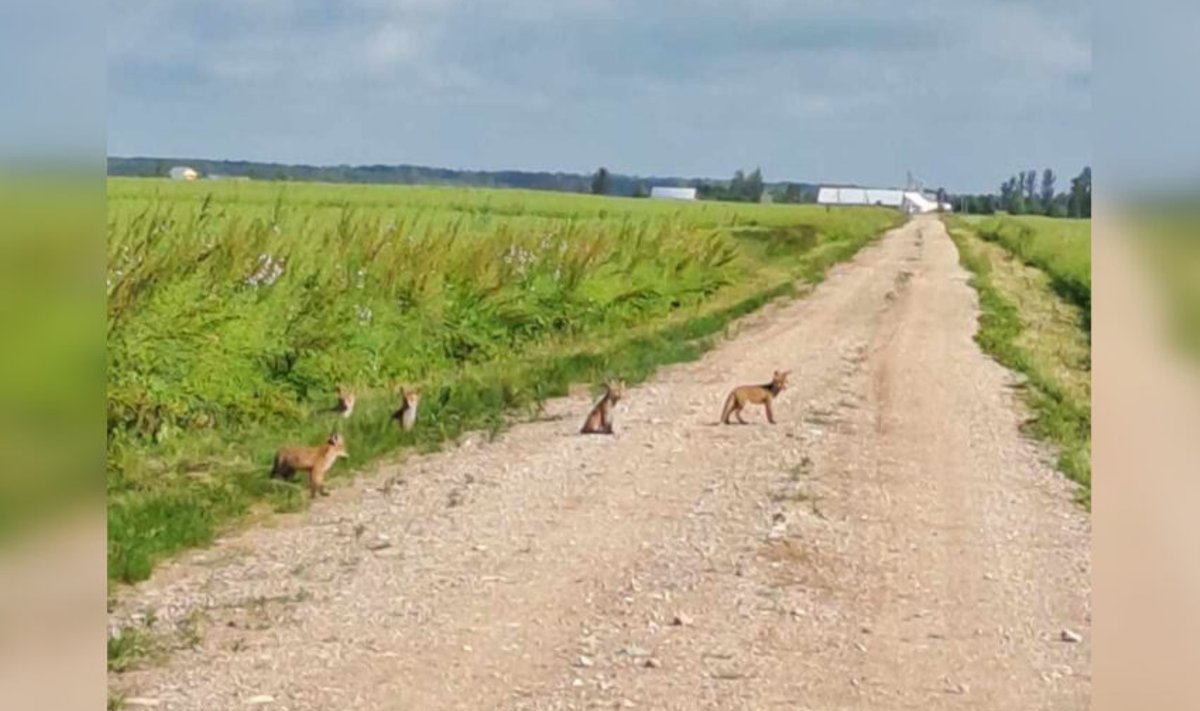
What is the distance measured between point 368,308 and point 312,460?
37 cm

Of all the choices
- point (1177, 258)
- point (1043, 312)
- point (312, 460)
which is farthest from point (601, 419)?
point (1177, 258)

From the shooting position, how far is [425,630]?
3355mm

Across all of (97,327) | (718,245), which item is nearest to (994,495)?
(718,245)

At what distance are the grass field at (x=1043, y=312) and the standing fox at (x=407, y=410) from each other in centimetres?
130

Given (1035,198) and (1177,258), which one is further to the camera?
(1035,198)

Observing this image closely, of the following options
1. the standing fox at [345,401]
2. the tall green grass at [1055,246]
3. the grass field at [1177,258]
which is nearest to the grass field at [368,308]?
the standing fox at [345,401]

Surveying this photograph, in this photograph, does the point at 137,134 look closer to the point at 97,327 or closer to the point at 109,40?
the point at 109,40

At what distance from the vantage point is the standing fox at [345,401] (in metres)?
3.40

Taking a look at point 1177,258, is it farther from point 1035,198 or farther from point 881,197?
point 881,197

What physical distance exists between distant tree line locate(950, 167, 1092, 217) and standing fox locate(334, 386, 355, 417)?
4.74 ft

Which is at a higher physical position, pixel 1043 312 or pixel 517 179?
pixel 517 179

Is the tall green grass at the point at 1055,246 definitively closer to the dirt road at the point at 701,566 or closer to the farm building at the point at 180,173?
the dirt road at the point at 701,566

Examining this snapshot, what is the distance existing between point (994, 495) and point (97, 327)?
202 centimetres

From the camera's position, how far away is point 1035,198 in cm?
345
